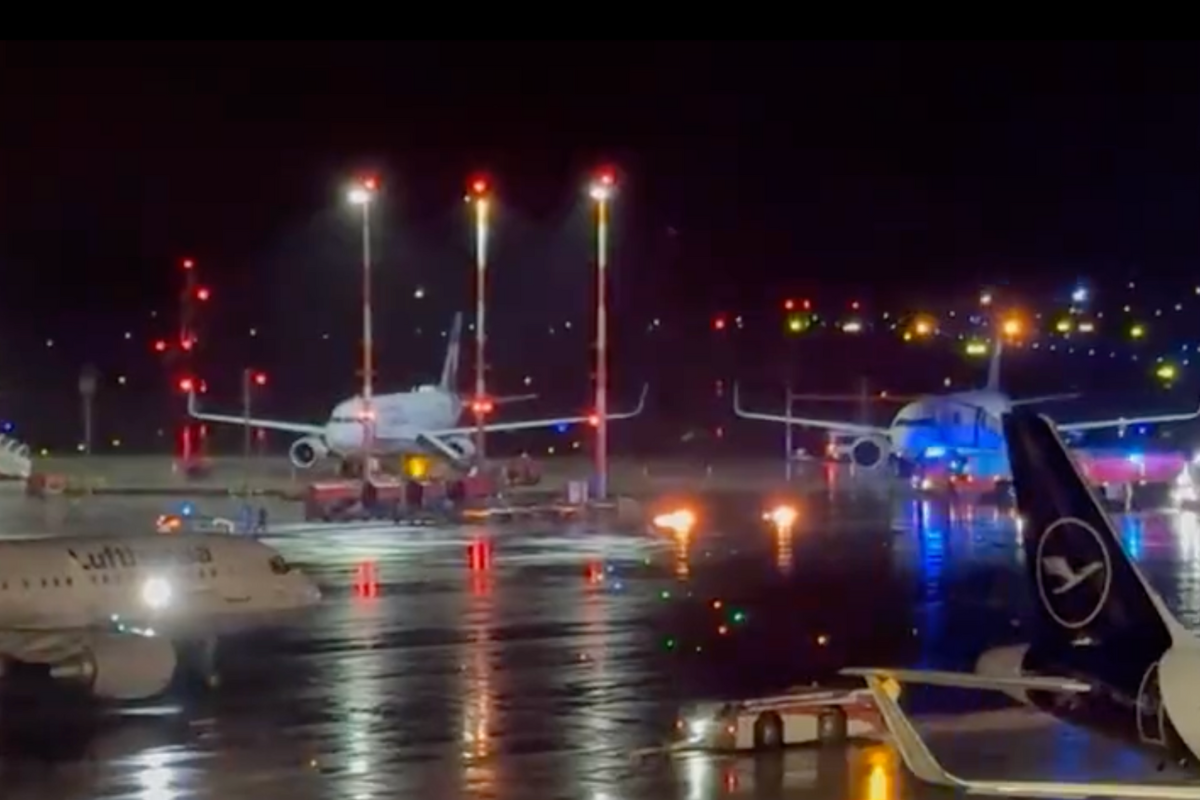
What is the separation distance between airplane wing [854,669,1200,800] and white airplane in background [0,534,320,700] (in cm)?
2258

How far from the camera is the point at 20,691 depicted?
153 feet

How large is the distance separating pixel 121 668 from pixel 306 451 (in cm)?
8220

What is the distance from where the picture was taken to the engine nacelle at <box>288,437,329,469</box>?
126000mm

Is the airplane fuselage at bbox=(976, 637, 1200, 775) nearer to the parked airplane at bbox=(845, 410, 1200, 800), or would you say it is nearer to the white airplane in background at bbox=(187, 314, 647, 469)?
the parked airplane at bbox=(845, 410, 1200, 800)

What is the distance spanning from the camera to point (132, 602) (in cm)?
5078

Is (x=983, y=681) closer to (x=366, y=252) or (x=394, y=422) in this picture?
(x=366, y=252)

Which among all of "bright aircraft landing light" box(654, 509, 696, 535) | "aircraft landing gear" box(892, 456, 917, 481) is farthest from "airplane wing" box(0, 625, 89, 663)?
"aircraft landing gear" box(892, 456, 917, 481)

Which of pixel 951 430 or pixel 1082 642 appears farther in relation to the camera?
pixel 951 430

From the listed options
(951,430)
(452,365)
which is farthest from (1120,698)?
(452,365)

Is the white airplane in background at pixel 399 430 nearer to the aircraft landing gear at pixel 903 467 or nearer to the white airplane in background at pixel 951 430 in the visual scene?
the aircraft landing gear at pixel 903 467

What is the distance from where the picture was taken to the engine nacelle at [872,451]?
4938 inches

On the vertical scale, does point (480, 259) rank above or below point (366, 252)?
below

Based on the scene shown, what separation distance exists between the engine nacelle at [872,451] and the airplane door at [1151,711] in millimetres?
98263

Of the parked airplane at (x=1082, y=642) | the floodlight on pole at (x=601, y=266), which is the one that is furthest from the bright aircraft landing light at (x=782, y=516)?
the parked airplane at (x=1082, y=642)
